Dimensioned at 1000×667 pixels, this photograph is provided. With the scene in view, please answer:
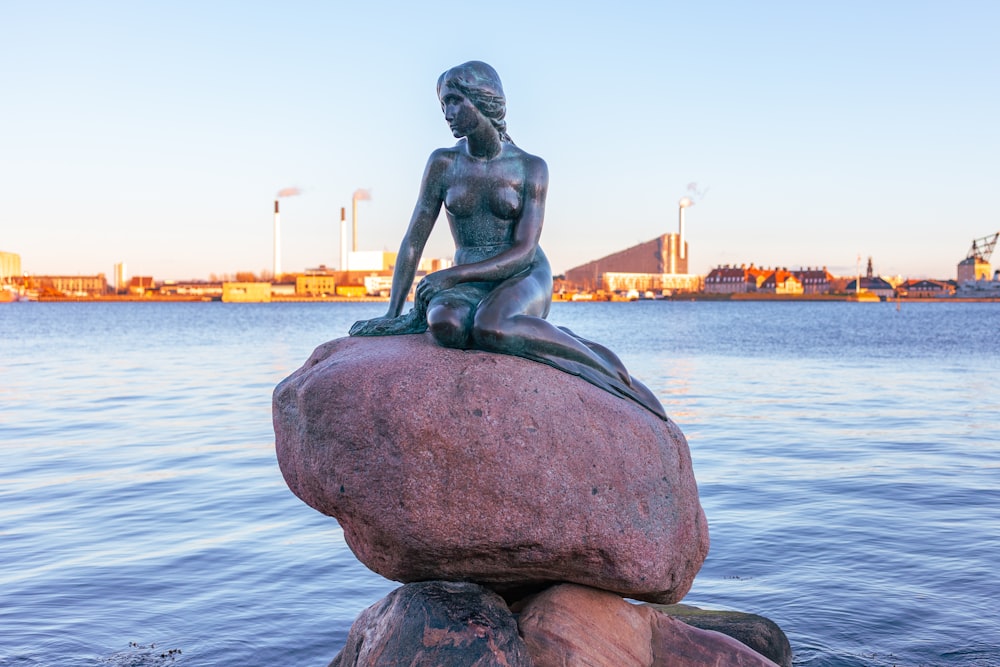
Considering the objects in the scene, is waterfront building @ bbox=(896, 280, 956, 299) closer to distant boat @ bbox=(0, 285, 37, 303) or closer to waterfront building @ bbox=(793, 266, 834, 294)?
waterfront building @ bbox=(793, 266, 834, 294)

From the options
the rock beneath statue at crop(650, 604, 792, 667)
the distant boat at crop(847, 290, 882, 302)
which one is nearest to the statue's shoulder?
the rock beneath statue at crop(650, 604, 792, 667)

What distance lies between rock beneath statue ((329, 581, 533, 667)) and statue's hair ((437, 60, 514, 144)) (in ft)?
9.81

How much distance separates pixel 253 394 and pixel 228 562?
52.0 feet

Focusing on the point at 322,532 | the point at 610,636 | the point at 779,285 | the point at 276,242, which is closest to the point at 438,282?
the point at 610,636

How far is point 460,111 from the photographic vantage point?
21.2ft

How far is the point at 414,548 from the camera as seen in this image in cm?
570

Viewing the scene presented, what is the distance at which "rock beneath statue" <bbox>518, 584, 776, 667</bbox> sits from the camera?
5777 millimetres

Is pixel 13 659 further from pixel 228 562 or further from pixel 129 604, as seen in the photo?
pixel 228 562

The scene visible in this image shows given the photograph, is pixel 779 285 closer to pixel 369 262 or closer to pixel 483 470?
pixel 369 262

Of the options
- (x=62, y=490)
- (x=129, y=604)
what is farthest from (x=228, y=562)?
(x=62, y=490)

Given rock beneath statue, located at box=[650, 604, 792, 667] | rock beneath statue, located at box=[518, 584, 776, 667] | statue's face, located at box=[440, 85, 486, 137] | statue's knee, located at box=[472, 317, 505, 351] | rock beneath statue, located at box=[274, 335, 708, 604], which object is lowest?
rock beneath statue, located at box=[650, 604, 792, 667]

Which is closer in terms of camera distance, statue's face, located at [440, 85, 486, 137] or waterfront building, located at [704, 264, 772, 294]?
statue's face, located at [440, 85, 486, 137]

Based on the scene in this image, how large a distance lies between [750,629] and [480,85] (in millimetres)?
4338

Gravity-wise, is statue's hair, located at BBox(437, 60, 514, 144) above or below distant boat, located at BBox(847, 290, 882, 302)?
above
